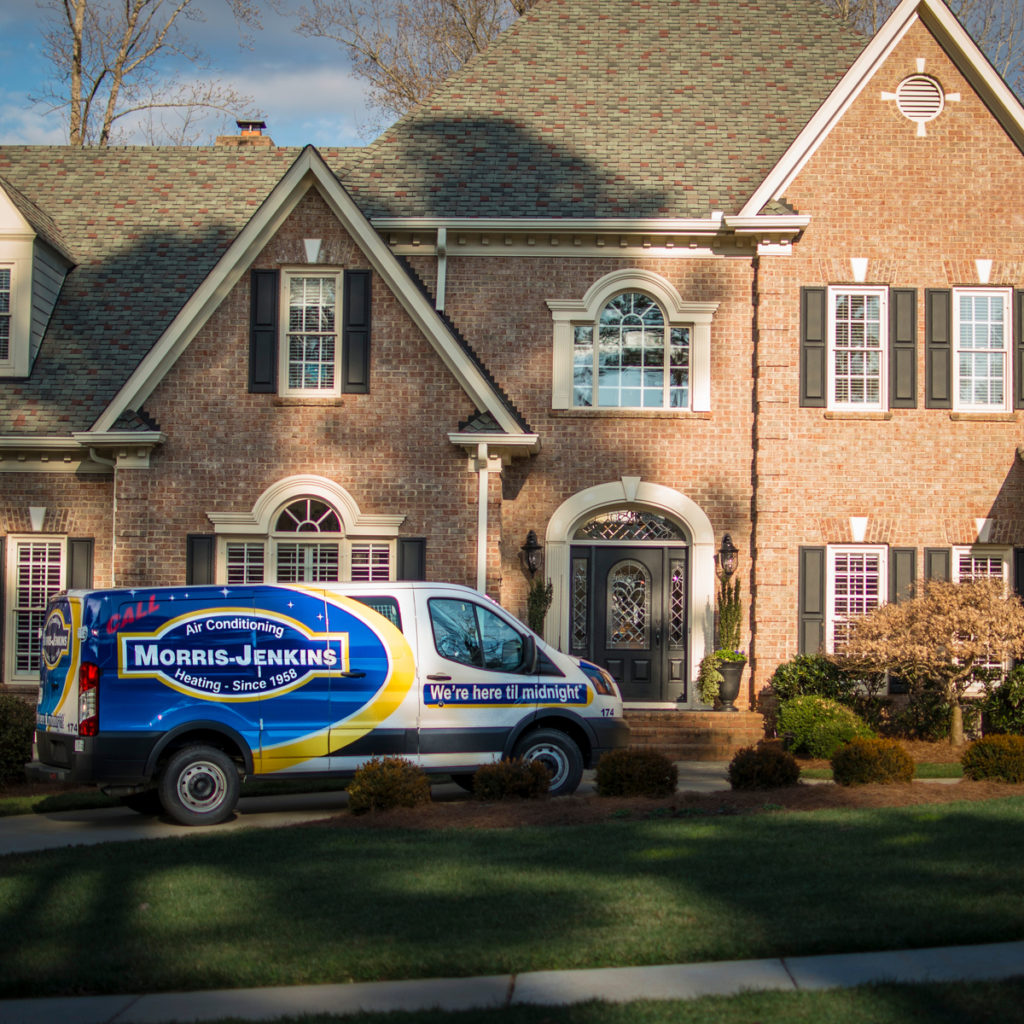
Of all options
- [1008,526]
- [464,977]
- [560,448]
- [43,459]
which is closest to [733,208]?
[560,448]

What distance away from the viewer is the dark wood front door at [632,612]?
1731 cm

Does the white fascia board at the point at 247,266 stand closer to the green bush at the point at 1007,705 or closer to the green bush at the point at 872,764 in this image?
the green bush at the point at 872,764

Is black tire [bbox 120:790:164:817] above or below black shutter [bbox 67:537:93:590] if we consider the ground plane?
below

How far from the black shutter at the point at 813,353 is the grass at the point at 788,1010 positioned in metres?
12.3

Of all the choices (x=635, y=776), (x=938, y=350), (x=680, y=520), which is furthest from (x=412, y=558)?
(x=938, y=350)

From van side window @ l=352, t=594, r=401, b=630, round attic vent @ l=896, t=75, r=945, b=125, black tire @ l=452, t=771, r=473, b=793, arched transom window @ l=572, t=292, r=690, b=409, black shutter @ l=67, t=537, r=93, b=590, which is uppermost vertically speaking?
round attic vent @ l=896, t=75, r=945, b=125

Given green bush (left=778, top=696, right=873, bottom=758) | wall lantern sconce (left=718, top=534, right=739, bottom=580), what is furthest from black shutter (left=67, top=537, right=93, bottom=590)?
green bush (left=778, top=696, right=873, bottom=758)

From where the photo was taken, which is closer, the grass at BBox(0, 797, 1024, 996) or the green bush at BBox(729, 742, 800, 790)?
the grass at BBox(0, 797, 1024, 996)

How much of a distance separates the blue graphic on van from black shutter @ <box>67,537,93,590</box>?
7050mm

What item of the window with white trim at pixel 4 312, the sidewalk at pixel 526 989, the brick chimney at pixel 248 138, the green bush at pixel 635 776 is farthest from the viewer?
the brick chimney at pixel 248 138

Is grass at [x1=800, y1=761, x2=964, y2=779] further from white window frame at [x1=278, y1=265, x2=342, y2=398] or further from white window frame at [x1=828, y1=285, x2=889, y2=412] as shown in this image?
white window frame at [x1=278, y1=265, x2=342, y2=398]

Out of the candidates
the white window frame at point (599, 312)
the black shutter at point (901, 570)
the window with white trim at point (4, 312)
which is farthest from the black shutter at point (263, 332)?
the black shutter at point (901, 570)

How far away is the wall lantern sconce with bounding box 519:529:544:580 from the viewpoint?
16875mm

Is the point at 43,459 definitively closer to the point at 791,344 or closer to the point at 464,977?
the point at 791,344
